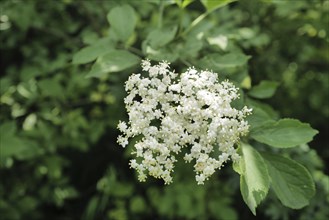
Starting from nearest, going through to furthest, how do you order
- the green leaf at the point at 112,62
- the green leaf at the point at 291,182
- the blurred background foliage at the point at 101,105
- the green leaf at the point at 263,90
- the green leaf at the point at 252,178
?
the green leaf at the point at 252,178
the green leaf at the point at 291,182
the green leaf at the point at 112,62
the green leaf at the point at 263,90
the blurred background foliage at the point at 101,105

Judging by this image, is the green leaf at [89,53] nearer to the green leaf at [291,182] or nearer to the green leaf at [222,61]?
the green leaf at [222,61]

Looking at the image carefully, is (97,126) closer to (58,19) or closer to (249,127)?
(58,19)

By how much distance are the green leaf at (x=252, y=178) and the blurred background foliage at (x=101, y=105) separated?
672 millimetres

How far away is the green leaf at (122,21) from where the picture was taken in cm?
179

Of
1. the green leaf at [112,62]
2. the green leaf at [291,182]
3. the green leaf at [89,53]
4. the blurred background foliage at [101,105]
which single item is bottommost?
the blurred background foliage at [101,105]

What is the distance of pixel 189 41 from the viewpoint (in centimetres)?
179

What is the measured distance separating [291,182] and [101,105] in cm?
178

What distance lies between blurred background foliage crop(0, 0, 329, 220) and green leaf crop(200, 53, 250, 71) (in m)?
0.29

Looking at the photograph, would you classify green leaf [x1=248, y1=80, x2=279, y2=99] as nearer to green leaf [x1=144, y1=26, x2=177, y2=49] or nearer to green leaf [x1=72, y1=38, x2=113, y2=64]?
green leaf [x1=144, y1=26, x2=177, y2=49]

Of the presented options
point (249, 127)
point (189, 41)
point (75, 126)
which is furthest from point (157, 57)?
point (75, 126)

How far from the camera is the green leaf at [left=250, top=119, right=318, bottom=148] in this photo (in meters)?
1.37

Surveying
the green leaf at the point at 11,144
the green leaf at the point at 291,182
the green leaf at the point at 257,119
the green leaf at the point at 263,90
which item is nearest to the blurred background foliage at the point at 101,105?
the green leaf at the point at 11,144

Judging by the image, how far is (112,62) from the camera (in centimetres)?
159

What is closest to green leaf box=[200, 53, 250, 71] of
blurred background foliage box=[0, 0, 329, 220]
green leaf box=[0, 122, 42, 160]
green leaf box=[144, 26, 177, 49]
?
green leaf box=[144, 26, 177, 49]
